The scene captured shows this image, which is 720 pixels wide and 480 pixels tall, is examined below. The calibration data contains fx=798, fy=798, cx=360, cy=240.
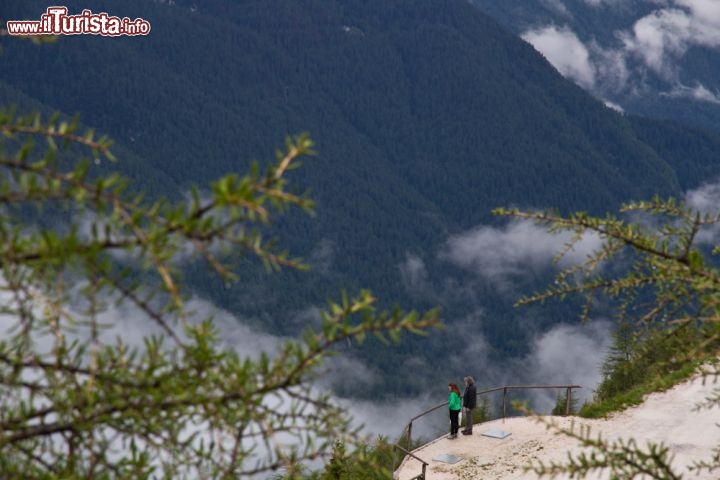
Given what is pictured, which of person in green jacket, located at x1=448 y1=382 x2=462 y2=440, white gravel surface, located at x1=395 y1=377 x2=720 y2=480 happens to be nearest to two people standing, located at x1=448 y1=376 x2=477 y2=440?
person in green jacket, located at x1=448 y1=382 x2=462 y2=440

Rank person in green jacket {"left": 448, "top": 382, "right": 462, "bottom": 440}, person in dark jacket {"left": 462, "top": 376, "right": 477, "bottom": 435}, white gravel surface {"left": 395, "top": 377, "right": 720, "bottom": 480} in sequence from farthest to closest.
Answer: person in dark jacket {"left": 462, "top": 376, "right": 477, "bottom": 435} → person in green jacket {"left": 448, "top": 382, "right": 462, "bottom": 440} → white gravel surface {"left": 395, "top": 377, "right": 720, "bottom": 480}

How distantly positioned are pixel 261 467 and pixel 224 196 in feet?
3.28

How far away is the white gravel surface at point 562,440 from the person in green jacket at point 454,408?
0.25 meters

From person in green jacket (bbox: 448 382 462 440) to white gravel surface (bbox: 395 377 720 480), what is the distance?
25 centimetres

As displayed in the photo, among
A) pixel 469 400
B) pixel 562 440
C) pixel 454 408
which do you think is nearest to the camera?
pixel 562 440

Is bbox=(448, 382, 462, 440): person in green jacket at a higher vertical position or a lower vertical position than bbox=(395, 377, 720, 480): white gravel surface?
higher

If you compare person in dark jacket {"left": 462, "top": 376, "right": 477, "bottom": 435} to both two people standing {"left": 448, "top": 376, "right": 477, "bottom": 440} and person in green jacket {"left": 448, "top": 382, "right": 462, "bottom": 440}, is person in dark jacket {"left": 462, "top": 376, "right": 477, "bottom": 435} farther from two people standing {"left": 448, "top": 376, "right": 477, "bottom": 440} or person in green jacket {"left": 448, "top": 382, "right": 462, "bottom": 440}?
person in green jacket {"left": 448, "top": 382, "right": 462, "bottom": 440}

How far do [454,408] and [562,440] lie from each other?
9.65ft

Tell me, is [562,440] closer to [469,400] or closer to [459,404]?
[469,400]

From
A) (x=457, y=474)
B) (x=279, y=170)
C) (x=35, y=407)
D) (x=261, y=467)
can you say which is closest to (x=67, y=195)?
(x=279, y=170)

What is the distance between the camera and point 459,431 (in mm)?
22562

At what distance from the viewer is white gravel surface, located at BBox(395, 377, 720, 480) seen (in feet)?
59.0

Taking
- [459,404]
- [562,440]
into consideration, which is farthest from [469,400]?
[562,440]

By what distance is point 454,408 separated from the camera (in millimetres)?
21109
